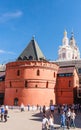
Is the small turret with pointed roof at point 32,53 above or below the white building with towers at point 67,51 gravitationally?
below

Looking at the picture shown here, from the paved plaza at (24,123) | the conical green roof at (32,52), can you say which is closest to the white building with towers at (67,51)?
the conical green roof at (32,52)

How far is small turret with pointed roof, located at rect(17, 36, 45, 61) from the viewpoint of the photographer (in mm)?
57522

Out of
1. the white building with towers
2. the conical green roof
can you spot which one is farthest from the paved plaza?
the white building with towers

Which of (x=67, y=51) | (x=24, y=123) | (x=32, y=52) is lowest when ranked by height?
(x=24, y=123)

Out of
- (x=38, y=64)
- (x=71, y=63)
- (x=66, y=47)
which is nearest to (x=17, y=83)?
(x=38, y=64)

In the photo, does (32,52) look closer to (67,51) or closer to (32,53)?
(32,53)

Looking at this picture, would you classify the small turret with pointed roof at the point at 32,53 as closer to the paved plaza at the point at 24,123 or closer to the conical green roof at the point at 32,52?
the conical green roof at the point at 32,52

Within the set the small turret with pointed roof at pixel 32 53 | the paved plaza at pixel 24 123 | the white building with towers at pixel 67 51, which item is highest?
the white building with towers at pixel 67 51

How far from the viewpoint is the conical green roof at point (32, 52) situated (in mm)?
57509

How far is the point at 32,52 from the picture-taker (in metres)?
58.3

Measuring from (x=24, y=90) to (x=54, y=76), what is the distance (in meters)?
7.89

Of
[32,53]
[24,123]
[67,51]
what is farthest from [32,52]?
[67,51]

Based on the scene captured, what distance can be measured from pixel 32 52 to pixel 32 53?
32cm

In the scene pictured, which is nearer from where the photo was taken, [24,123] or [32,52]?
[24,123]
